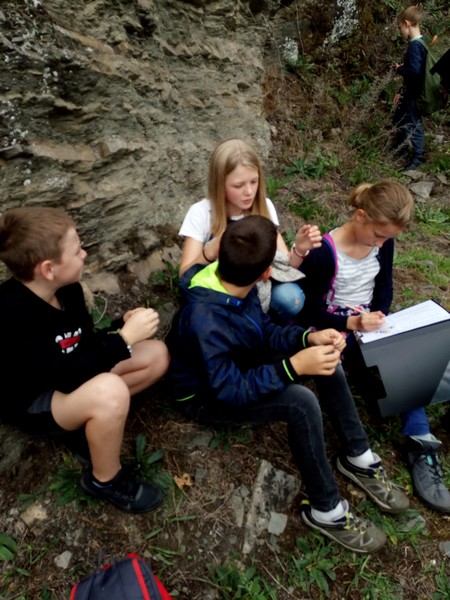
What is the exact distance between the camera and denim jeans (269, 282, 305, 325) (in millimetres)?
2920

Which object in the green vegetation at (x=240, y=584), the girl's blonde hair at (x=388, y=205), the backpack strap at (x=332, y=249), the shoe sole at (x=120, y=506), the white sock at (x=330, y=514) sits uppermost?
the girl's blonde hair at (x=388, y=205)

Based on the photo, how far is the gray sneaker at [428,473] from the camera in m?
2.58

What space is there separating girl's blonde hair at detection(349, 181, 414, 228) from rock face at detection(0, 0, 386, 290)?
174 centimetres

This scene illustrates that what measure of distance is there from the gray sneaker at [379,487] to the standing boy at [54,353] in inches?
52.5

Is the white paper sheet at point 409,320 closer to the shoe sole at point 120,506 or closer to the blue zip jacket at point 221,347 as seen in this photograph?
the blue zip jacket at point 221,347

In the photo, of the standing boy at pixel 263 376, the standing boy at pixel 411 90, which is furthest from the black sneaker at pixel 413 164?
the standing boy at pixel 263 376

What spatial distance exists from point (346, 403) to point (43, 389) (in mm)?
1617

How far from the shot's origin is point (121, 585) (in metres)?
1.64

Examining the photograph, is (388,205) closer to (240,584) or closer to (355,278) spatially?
(355,278)

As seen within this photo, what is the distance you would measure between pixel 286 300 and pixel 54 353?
5.10 ft

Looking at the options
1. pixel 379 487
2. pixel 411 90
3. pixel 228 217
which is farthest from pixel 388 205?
pixel 411 90

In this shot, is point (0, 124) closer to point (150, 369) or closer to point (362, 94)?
point (150, 369)

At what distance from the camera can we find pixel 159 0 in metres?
3.67

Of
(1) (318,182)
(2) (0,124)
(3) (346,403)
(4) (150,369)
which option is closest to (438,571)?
(3) (346,403)
